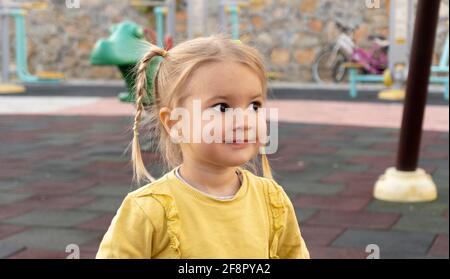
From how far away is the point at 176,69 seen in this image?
132 cm

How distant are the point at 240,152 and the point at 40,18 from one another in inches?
485

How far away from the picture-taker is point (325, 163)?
5.57 metres

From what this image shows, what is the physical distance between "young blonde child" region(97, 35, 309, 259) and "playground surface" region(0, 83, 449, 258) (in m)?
0.32

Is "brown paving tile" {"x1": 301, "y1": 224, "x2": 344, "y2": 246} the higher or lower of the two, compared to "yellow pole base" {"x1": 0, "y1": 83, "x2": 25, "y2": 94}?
higher

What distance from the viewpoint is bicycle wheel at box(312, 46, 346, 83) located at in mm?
11555

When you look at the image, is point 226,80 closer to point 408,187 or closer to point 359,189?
point 408,187

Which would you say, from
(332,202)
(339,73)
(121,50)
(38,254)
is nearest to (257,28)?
(339,73)

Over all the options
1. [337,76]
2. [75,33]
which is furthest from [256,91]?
[75,33]

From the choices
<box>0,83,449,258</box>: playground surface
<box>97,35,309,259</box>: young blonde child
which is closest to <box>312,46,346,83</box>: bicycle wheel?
<box>0,83,449,258</box>: playground surface

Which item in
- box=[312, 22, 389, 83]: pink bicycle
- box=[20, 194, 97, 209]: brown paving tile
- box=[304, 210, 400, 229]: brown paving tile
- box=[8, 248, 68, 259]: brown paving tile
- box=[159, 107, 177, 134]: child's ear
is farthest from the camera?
box=[312, 22, 389, 83]: pink bicycle

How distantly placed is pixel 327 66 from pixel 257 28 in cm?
120

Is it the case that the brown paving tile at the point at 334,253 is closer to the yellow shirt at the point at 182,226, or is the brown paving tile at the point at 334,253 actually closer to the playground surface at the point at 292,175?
the playground surface at the point at 292,175

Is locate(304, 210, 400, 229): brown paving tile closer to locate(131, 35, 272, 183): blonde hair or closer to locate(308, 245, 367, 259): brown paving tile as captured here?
locate(308, 245, 367, 259): brown paving tile
